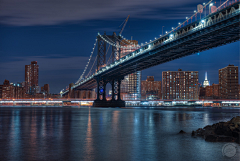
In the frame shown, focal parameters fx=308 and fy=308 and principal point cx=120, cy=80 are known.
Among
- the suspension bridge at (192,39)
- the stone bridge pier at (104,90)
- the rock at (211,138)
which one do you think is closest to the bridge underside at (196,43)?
the suspension bridge at (192,39)

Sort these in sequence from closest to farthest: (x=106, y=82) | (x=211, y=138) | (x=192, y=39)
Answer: (x=211, y=138) → (x=192, y=39) → (x=106, y=82)

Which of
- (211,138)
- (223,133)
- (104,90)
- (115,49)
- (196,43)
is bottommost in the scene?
(211,138)

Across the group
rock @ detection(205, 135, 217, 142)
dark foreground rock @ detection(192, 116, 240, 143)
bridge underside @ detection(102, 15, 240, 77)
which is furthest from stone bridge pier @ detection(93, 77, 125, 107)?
rock @ detection(205, 135, 217, 142)

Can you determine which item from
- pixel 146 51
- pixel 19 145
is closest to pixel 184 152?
pixel 19 145

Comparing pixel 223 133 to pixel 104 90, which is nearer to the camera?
pixel 223 133

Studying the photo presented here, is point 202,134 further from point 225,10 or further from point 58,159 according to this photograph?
point 225,10

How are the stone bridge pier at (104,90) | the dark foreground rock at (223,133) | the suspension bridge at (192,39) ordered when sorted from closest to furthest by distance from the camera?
the dark foreground rock at (223,133)
the suspension bridge at (192,39)
the stone bridge pier at (104,90)

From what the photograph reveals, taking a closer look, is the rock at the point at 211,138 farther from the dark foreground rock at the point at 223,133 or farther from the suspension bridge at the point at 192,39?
the suspension bridge at the point at 192,39

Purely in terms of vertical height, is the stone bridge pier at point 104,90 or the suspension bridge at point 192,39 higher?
the suspension bridge at point 192,39

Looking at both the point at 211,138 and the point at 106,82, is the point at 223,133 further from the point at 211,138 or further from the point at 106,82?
the point at 106,82

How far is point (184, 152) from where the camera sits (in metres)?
14.0

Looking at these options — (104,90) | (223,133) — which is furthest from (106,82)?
(223,133)

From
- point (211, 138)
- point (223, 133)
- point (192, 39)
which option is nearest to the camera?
point (211, 138)

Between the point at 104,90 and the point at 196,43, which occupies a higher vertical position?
the point at 196,43
